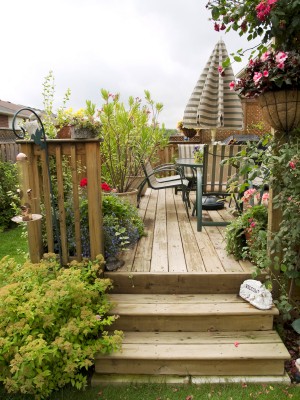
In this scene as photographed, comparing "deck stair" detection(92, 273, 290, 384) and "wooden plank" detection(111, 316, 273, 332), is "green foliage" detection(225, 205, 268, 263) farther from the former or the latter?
"wooden plank" detection(111, 316, 273, 332)

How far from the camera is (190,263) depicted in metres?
2.79

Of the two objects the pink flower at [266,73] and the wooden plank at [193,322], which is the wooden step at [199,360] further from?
the pink flower at [266,73]

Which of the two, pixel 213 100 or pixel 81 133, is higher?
pixel 213 100

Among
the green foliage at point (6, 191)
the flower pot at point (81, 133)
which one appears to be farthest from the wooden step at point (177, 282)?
the green foliage at point (6, 191)

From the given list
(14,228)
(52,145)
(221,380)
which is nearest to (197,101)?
(52,145)

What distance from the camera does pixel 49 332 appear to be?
2.04 metres

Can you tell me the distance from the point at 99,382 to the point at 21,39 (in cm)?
327

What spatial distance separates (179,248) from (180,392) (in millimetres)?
1344

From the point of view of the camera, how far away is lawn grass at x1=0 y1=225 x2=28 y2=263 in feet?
13.5

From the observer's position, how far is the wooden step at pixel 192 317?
92.6 inches

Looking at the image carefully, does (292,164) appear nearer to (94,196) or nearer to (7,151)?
(94,196)

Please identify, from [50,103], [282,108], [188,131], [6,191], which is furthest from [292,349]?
[188,131]

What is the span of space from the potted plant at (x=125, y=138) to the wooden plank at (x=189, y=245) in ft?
3.08

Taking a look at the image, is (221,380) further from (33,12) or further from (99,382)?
(33,12)
